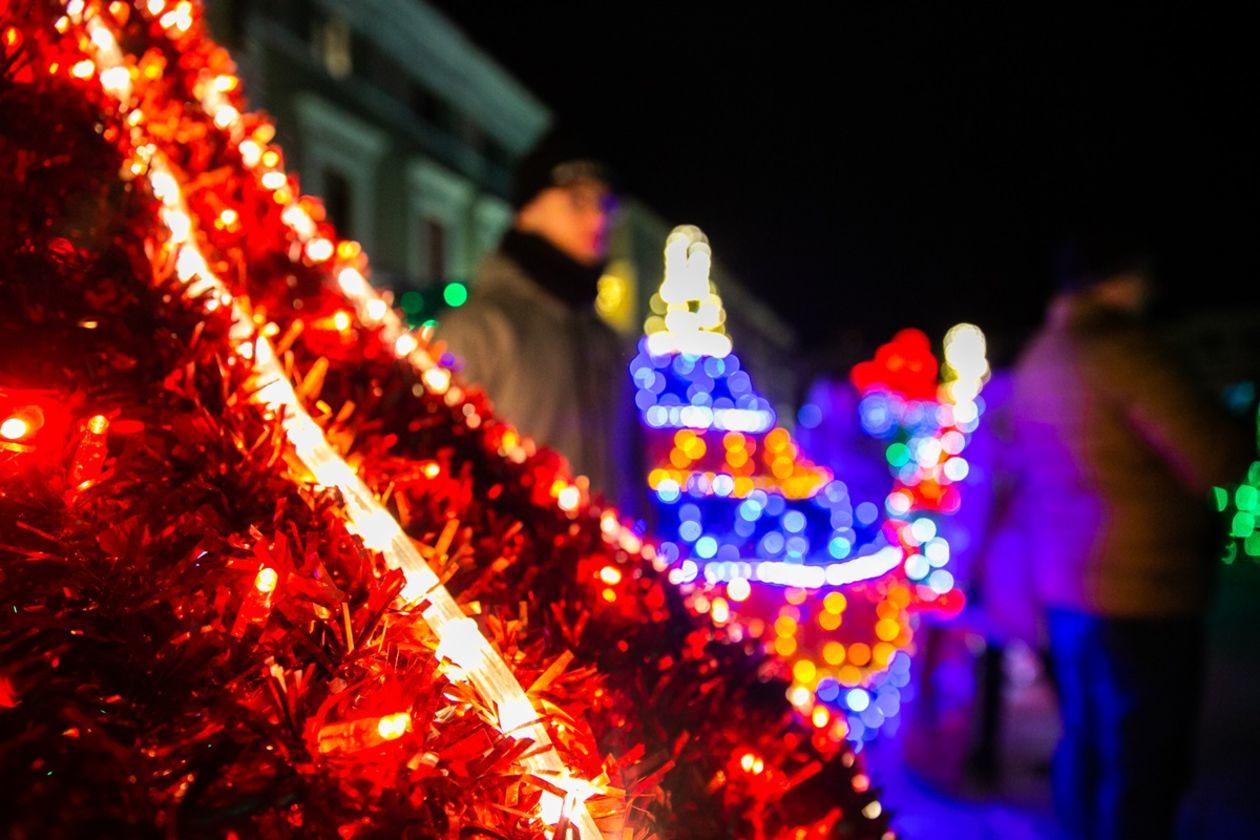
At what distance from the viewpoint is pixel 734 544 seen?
4.86 metres

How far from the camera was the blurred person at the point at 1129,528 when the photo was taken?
2.66m

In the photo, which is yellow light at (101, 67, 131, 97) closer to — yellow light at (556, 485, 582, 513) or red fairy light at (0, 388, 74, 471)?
red fairy light at (0, 388, 74, 471)

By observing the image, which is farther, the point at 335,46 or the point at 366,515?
the point at 335,46

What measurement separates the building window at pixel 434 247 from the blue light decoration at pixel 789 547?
35.6 feet

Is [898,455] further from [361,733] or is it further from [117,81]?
[361,733]

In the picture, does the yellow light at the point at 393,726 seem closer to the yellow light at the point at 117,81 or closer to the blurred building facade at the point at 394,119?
the yellow light at the point at 117,81

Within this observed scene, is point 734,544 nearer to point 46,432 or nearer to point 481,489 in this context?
point 481,489

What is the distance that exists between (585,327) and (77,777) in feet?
7.29

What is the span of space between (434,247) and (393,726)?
64.0ft

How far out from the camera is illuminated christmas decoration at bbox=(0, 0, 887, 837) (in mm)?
844

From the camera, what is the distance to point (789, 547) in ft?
15.8

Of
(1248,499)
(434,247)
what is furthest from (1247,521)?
(434,247)

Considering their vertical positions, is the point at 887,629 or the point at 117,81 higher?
the point at 117,81

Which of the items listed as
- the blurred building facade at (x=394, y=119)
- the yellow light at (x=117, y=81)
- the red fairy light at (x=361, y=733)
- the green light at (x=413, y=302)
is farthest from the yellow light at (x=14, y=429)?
the blurred building facade at (x=394, y=119)
